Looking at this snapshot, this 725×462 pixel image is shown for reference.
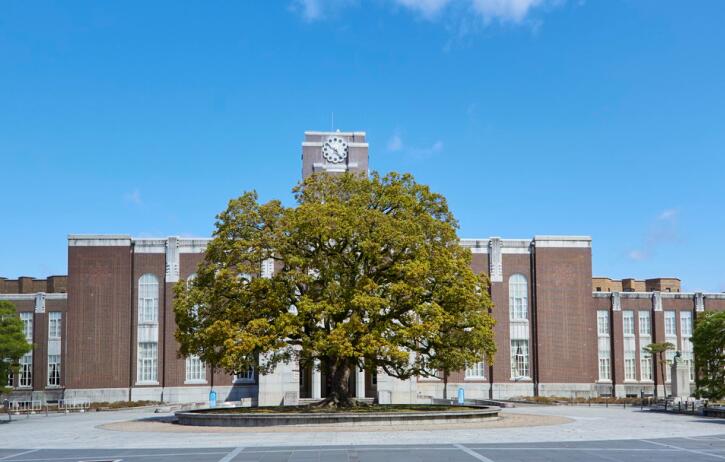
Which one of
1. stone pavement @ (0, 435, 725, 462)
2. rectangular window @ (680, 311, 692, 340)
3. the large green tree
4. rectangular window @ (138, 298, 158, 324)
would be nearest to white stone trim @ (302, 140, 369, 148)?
rectangular window @ (138, 298, 158, 324)

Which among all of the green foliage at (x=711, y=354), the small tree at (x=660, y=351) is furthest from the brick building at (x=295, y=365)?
the green foliage at (x=711, y=354)

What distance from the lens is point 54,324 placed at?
64812mm

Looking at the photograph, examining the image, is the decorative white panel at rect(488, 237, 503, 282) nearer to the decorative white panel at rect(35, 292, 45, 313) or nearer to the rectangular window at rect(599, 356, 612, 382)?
the rectangular window at rect(599, 356, 612, 382)

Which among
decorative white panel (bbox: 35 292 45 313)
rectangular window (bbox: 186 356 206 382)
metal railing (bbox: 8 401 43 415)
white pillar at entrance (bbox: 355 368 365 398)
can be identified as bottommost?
metal railing (bbox: 8 401 43 415)

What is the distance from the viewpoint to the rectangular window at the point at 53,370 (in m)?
63.9

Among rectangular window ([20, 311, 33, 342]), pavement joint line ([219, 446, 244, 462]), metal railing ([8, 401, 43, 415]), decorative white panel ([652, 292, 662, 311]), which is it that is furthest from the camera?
decorative white panel ([652, 292, 662, 311])

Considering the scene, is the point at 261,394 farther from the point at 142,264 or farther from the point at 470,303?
the point at 470,303

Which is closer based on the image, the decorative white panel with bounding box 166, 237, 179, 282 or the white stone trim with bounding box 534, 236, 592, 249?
the decorative white panel with bounding box 166, 237, 179, 282

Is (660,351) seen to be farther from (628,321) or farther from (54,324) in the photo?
(54,324)

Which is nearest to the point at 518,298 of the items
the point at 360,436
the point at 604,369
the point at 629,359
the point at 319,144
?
the point at 604,369

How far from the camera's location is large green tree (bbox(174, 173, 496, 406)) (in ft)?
122

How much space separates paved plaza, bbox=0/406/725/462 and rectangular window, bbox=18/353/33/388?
2769cm

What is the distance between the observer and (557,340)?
64.5 metres

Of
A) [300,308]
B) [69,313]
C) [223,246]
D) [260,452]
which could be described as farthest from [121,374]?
[260,452]
